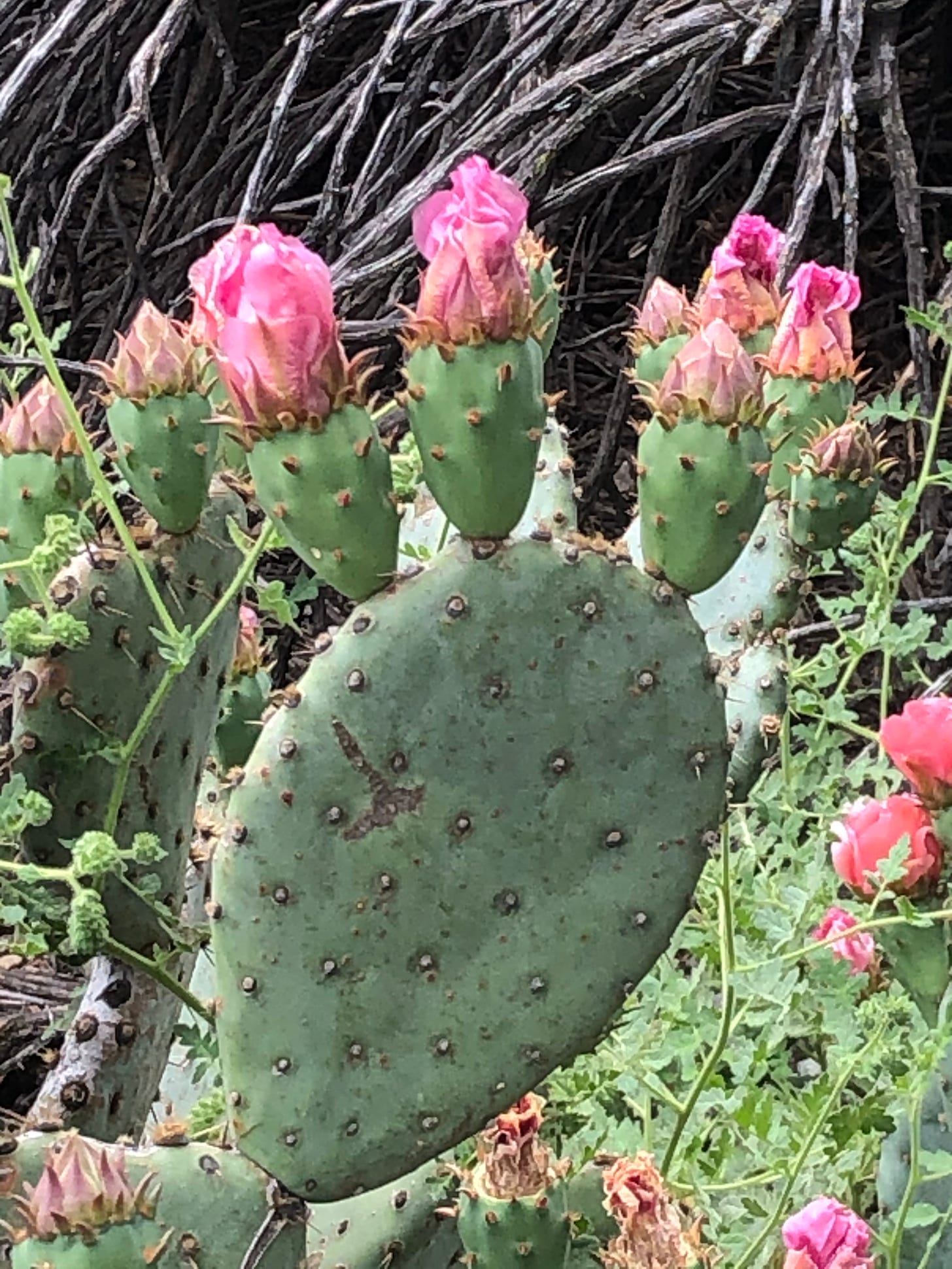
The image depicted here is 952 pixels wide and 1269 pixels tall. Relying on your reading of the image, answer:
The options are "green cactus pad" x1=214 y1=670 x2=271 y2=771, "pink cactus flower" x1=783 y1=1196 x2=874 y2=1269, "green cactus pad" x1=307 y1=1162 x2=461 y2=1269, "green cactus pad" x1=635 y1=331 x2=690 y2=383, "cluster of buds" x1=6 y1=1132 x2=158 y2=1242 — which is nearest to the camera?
"cluster of buds" x1=6 y1=1132 x2=158 y2=1242

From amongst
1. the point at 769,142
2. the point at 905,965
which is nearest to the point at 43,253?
the point at 769,142

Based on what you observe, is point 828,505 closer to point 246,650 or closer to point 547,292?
point 547,292

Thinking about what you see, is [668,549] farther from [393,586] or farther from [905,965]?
[905,965]

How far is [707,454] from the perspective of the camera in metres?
0.67

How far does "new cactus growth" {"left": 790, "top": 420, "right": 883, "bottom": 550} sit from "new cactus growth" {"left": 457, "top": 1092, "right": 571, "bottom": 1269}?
0.49 m

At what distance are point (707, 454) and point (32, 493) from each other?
43 centimetres

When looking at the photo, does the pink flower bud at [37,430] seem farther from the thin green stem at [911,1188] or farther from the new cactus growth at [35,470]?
the thin green stem at [911,1188]

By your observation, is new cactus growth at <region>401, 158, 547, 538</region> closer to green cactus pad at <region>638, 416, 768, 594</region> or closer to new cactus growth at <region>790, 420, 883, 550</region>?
green cactus pad at <region>638, 416, 768, 594</region>

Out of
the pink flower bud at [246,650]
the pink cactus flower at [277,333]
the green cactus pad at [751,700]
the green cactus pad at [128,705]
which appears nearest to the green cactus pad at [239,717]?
the pink flower bud at [246,650]

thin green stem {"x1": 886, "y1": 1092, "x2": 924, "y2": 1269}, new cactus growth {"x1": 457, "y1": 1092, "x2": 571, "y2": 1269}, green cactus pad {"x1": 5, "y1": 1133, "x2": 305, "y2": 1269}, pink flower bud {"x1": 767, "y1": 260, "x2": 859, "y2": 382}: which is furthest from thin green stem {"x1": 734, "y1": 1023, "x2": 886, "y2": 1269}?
pink flower bud {"x1": 767, "y1": 260, "x2": 859, "y2": 382}

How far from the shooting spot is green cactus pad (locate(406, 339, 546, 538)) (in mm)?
625

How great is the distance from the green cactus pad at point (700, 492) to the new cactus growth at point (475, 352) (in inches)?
2.5

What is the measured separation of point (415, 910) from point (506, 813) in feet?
0.22

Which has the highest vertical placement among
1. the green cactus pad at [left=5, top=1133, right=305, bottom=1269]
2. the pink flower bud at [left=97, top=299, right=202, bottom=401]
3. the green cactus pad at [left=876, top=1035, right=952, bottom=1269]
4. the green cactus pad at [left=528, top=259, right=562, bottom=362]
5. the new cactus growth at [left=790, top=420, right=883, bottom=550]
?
the green cactus pad at [left=528, top=259, right=562, bottom=362]
